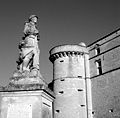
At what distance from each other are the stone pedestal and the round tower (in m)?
19.9

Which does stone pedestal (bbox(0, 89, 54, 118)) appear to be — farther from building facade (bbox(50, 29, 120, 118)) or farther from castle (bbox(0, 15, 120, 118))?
building facade (bbox(50, 29, 120, 118))

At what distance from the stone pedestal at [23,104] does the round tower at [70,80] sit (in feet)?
65.4

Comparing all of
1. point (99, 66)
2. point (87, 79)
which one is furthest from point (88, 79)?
point (99, 66)

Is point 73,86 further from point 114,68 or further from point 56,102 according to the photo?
point 114,68

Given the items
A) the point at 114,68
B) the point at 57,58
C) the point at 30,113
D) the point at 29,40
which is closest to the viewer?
the point at 30,113

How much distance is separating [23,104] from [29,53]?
4.69ft

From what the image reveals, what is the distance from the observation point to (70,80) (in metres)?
25.7

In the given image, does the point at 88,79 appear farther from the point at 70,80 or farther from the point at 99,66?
the point at 70,80

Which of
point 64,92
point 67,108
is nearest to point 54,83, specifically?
point 64,92

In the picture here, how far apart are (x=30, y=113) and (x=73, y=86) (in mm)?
20746

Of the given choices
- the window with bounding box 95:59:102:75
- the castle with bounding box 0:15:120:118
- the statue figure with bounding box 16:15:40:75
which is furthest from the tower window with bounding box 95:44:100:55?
the statue figure with bounding box 16:15:40:75

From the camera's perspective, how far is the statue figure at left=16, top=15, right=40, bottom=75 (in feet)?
18.7

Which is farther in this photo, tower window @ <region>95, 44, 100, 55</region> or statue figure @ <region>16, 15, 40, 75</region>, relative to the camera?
tower window @ <region>95, 44, 100, 55</region>

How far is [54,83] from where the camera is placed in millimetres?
26891
